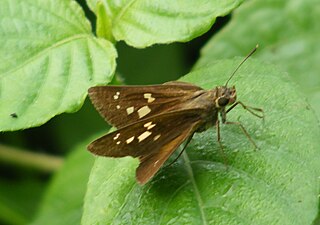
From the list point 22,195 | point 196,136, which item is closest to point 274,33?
point 196,136

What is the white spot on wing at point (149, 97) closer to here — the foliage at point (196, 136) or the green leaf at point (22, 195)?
the foliage at point (196, 136)

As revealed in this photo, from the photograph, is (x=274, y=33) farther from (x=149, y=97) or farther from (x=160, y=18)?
(x=149, y=97)

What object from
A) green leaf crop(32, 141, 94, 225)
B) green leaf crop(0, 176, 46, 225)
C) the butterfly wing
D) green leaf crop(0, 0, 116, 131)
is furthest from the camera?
green leaf crop(0, 176, 46, 225)

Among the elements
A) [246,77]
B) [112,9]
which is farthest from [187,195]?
[112,9]

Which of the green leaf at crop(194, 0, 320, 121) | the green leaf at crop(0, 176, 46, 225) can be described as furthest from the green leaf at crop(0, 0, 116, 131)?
the green leaf at crop(0, 176, 46, 225)

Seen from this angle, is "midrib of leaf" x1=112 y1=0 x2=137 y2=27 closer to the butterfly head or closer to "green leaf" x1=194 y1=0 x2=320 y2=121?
the butterfly head

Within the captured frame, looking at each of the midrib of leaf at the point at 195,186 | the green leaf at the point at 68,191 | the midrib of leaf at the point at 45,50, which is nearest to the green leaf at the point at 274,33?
the green leaf at the point at 68,191
